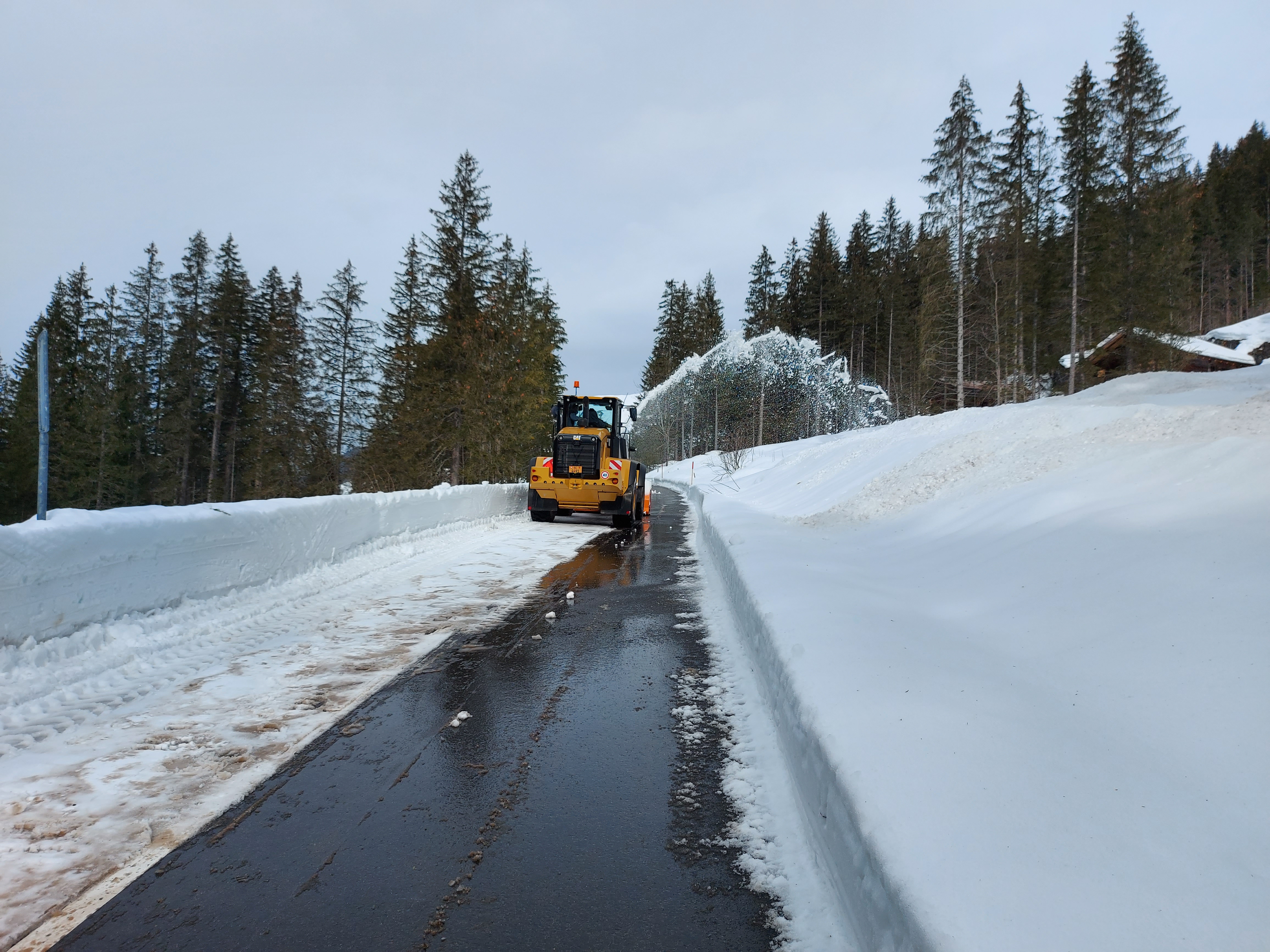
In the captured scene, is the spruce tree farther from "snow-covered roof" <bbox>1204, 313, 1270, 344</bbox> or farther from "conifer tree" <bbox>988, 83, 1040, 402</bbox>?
"snow-covered roof" <bbox>1204, 313, 1270, 344</bbox>

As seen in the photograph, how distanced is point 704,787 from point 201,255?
50.5m

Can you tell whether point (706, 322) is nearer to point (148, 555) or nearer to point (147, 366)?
point (147, 366)

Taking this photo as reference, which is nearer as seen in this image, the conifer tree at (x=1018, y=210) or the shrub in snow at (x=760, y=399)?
the conifer tree at (x=1018, y=210)

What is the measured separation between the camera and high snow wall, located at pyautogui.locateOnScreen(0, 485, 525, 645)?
4.72 m

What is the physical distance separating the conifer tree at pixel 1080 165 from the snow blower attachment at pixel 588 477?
20460 mm

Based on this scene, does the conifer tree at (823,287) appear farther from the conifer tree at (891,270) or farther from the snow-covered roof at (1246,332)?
the snow-covered roof at (1246,332)

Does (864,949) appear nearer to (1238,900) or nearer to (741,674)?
(1238,900)

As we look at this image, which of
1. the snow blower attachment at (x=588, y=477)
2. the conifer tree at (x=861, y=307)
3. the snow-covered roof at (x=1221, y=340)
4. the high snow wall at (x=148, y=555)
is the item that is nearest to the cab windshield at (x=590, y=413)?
the snow blower attachment at (x=588, y=477)

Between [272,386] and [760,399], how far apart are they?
32644 millimetres

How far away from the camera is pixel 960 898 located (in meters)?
1.81

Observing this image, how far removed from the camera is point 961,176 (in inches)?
1127

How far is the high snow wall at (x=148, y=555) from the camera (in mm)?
4719

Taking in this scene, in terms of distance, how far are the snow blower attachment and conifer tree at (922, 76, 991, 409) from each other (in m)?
18.0

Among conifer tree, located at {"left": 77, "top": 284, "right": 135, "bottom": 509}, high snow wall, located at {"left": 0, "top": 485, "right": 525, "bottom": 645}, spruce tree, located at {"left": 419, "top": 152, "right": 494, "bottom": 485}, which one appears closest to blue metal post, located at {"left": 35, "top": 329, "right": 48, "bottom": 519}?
high snow wall, located at {"left": 0, "top": 485, "right": 525, "bottom": 645}
